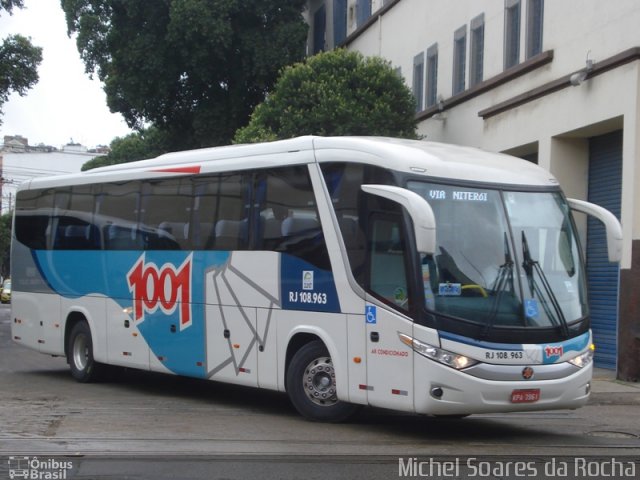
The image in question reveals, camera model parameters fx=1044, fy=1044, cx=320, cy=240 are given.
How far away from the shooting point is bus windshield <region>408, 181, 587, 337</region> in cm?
1045

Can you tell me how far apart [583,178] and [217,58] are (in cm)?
1611

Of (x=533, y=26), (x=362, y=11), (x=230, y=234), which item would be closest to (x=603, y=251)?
(x=533, y=26)

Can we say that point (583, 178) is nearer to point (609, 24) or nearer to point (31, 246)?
point (609, 24)

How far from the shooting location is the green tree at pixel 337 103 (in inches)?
940

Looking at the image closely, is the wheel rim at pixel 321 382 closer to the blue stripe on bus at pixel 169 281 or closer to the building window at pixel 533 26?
the blue stripe on bus at pixel 169 281

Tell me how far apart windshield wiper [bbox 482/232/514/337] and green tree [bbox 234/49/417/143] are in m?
13.2

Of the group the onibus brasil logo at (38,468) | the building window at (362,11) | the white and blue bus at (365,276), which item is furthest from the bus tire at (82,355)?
the building window at (362,11)

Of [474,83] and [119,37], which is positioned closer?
[474,83]

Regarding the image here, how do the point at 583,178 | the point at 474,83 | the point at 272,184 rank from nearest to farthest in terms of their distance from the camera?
the point at 272,184 → the point at 583,178 → the point at 474,83

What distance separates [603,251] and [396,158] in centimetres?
941

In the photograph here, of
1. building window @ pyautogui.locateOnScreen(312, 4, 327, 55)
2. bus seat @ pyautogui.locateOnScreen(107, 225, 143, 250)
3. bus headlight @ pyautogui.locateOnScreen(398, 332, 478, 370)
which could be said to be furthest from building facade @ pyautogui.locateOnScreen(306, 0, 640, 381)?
building window @ pyautogui.locateOnScreen(312, 4, 327, 55)

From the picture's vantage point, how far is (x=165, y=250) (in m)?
14.5

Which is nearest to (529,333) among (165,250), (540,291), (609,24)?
(540,291)

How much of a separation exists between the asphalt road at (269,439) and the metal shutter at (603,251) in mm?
3562
